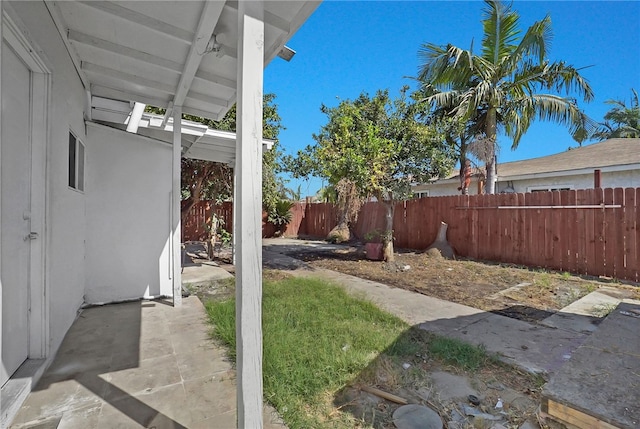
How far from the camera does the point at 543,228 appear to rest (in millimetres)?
6629

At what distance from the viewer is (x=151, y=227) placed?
4250mm

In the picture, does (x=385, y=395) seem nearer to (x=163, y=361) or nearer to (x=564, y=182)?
(x=163, y=361)

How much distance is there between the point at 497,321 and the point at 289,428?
2.98 m

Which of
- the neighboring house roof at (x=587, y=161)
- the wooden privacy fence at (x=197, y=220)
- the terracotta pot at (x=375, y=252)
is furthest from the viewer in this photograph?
the wooden privacy fence at (x=197, y=220)

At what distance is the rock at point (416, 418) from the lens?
1.82 metres

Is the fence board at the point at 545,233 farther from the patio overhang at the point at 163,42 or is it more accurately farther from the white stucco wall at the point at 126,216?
the white stucco wall at the point at 126,216

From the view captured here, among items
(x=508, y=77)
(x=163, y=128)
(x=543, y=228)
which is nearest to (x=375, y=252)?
(x=543, y=228)

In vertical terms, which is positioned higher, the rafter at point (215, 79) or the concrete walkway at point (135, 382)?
the rafter at point (215, 79)

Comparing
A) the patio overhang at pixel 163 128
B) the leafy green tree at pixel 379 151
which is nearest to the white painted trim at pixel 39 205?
the patio overhang at pixel 163 128

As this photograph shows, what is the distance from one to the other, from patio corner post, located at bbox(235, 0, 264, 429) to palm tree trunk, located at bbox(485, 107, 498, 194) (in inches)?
371

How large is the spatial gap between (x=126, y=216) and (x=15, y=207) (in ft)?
7.06

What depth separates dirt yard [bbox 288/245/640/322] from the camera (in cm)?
432

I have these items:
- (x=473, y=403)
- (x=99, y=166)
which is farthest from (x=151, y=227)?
(x=473, y=403)

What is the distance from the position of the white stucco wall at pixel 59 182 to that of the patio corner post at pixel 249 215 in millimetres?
1462
